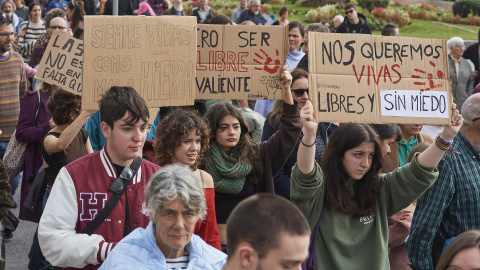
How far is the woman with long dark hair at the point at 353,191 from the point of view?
4.56 m

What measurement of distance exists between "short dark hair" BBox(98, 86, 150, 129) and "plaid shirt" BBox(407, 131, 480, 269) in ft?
6.58

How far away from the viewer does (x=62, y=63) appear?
6113 mm

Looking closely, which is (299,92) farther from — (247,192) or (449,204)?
(449,204)

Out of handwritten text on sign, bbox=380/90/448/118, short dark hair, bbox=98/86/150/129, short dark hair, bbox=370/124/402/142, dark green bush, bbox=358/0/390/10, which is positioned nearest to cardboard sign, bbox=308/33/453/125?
handwritten text on sign, bbox=380/90/448/118

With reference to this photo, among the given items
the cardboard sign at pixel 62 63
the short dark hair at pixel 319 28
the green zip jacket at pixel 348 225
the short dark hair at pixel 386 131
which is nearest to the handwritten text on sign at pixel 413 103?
the green zip jacket at pixel 348 225

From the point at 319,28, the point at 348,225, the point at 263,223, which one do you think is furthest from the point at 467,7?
the point at 263,223

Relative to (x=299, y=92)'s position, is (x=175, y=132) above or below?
below

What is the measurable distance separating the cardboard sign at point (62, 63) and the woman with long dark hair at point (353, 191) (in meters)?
2.22

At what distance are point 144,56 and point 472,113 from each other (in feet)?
7.57

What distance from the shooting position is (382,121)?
5.00 metres

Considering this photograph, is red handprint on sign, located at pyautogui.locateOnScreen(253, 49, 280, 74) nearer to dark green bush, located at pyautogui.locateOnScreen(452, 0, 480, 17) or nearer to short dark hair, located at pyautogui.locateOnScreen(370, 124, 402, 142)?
short dark hair, located at pyautogui.locateOnScreen(370, 124, 402, 142)

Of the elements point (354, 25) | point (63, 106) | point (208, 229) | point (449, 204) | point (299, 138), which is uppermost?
point (354, 25)

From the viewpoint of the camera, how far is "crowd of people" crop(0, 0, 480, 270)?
→ 358cm

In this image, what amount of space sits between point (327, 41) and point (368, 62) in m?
0.33
